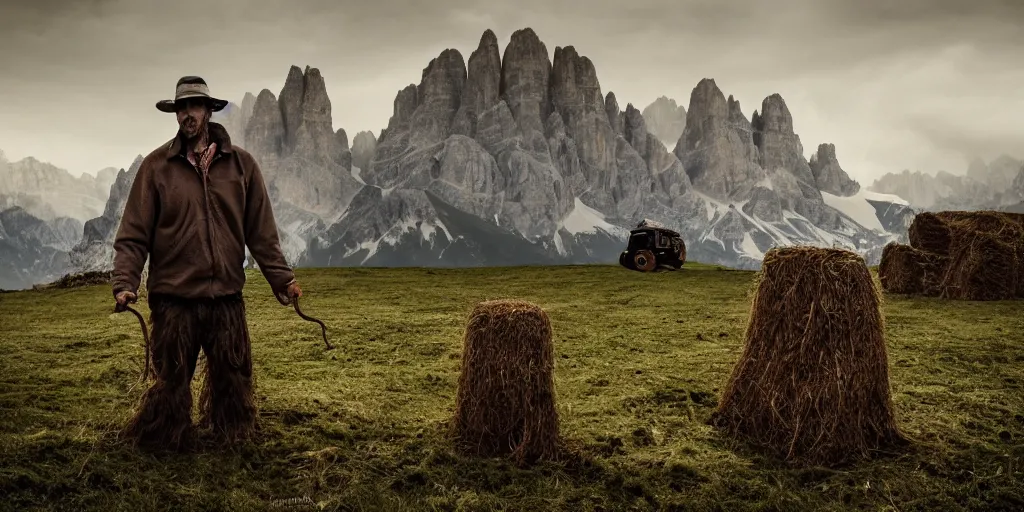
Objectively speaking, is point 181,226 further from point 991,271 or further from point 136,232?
point 991,271

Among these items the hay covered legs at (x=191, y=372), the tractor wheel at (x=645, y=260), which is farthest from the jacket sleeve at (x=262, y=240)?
the tractor wheel at (x=645, y=260)

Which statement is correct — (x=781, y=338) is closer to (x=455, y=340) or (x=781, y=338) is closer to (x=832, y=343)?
(x=832, y=343)

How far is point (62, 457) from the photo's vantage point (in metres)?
5.87

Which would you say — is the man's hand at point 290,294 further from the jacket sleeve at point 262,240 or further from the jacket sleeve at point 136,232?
the jacket sleeve at point 136,232

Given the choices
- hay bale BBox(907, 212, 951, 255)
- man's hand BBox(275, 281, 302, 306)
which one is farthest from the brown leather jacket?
hay bale BBox(907, 212, 951, 255)

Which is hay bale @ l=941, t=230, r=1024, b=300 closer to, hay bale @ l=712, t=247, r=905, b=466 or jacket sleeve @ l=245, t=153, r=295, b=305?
hay bale @ l=712, t=247, r=905, b=466

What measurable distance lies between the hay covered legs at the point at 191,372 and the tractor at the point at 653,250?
25084mm

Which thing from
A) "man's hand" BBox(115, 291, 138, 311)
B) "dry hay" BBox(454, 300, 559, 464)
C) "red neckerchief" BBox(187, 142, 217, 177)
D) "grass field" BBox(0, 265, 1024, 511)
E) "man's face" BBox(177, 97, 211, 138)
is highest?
"man's face" BBox(177, 97, 211, 138)

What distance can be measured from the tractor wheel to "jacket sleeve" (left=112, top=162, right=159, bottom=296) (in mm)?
25711

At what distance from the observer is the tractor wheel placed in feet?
99.8

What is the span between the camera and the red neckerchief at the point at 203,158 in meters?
6.38

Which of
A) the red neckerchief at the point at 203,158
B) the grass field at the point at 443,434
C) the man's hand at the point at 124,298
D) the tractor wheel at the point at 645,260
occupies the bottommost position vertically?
the grass field at the point at 443,434

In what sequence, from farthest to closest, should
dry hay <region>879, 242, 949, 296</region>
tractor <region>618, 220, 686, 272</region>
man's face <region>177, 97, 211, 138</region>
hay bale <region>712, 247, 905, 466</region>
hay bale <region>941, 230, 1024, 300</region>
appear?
1. tractor <region>618, 220, 686, 272</region>
2. dry hay <region>879, 242, 949, 296</region>
3. hay bale <region>941, 230, 1024, 300</region>
4. hay bale <region>712, 247, 905, 466</region>
5. man's face <region>177, 97, 211, 138</region>

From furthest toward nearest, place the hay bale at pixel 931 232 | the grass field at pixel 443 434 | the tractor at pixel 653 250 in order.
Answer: the tractor at pixel 653 250 → the hay bale at pixel 931 232 → the grass field at pixel 443 434
